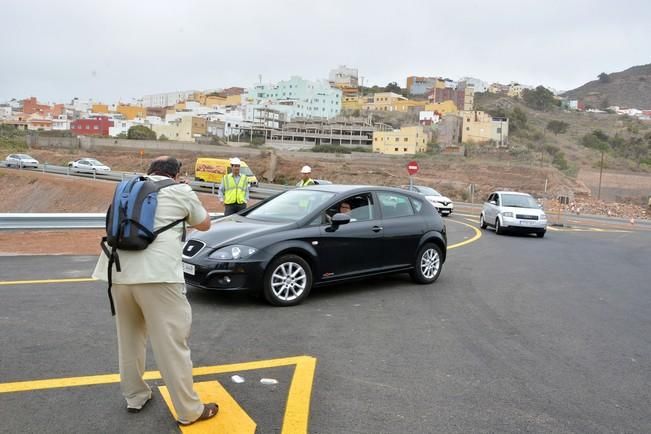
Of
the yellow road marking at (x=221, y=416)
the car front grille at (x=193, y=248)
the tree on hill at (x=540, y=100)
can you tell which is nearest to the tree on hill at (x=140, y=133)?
the car front grille at (x=193, y=248)

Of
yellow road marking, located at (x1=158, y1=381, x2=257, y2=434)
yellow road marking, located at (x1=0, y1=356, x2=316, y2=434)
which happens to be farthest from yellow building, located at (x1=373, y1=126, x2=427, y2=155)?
yellow road marking, located at (x1=158, y1=381, x2=257, y2=434)

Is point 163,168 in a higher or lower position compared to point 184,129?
lower

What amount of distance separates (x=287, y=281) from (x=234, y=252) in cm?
75

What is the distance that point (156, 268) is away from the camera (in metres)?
3.52

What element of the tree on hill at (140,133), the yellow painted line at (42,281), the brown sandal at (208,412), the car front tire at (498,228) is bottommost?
the car front tire at (498,228)

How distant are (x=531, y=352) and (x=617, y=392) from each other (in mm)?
1018

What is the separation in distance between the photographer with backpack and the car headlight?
2.88 meters

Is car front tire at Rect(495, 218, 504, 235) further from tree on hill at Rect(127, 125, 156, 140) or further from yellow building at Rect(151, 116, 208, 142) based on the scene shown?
yellow building at Rect(151, 116, 208, 142)

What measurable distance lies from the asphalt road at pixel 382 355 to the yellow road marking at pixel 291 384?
30 mm

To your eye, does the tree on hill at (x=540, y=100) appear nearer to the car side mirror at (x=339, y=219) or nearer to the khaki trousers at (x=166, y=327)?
the car side mirror at (x=339, y=219)

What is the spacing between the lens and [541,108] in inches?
6166

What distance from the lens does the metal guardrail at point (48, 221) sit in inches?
448

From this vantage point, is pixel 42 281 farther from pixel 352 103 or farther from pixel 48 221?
pixel 352 103

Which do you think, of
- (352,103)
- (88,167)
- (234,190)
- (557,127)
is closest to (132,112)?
(352,103)
